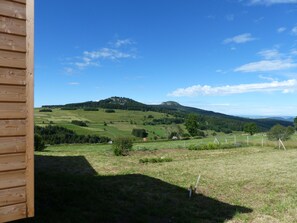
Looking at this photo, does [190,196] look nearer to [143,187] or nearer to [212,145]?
[143,187]

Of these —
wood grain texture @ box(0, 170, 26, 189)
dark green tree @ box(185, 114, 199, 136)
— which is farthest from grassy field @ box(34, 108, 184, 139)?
wood grain texture @ box(0, 170, 26, 189)

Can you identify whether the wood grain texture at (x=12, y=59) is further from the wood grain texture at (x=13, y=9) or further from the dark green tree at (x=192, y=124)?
the dark green tree at (x=192, y=124)

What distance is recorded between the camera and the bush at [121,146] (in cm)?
3400

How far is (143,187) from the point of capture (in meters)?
17.1

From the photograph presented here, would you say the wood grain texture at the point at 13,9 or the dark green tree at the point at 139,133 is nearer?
the wood grain texture at the point at 13,9

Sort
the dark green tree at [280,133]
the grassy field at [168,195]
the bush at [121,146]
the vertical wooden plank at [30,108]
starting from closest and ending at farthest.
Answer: the vertical wooden plank at [30,108], the grassy field at [168,195], the bush at [121,146], the dark green tree at [280,133]

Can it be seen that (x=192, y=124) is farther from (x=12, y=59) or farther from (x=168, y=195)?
(x=12, y=59)

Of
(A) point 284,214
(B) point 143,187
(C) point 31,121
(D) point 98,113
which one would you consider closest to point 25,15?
(C) point 31,121

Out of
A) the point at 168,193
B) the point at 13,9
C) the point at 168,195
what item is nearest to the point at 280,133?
the point at 168,193

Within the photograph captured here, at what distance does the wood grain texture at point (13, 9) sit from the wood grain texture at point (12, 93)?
1.24 meters

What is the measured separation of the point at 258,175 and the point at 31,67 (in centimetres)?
1790

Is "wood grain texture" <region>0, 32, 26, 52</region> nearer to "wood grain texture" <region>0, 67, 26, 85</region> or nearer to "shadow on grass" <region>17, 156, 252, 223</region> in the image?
"wood grain texture" <region>0, 67, 26, 85</region>

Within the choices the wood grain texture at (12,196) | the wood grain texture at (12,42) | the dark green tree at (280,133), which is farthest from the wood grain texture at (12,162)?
the dark green tree at (280,133)

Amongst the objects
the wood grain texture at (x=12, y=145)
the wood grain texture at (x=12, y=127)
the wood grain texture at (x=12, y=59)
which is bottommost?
the wood grain texture at (x=12, y=145)
